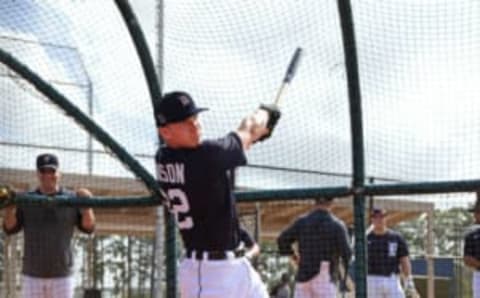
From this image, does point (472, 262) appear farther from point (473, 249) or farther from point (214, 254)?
point (214, 254)

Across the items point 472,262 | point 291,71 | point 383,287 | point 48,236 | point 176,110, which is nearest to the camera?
point 176,110

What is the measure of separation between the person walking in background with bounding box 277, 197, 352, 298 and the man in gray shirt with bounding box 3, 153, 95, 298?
248cm

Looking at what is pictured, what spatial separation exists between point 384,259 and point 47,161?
192 inches

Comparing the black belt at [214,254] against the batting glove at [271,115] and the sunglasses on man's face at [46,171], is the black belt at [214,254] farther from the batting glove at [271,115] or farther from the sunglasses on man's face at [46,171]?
the sunglasses on man's face at [46,171]

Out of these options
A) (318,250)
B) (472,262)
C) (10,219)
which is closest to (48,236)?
(10,219)

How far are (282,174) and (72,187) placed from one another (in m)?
5.60

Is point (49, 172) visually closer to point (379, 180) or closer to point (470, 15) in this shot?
point (379, 180)

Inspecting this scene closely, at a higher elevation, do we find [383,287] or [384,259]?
[384,259]

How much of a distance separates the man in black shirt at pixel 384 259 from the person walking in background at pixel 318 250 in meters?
1.27

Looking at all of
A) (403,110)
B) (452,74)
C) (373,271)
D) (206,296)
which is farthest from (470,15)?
(373,271)

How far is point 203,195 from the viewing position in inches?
179

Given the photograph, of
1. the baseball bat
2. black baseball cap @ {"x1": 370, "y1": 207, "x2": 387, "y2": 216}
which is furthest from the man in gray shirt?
black baseball cap @ {"x1": 370, "y1": 207, "x2": 387, "y2": 216}

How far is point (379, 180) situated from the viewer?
5.84 meters

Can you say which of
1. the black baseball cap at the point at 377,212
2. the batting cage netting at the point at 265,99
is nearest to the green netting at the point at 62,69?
the batting cage netting at the point at 265,99
